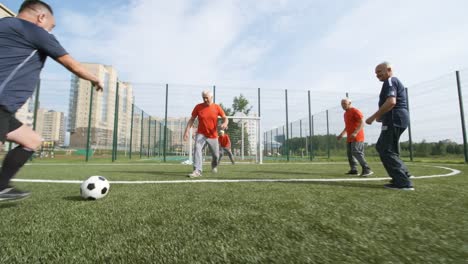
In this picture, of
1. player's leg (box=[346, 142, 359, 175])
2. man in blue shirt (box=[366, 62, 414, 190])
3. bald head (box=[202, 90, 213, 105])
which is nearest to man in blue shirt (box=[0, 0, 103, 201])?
bald head (box=[202, 90, 213, 105])

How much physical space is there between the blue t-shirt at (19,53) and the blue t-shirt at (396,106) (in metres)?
3.99

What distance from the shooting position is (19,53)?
2.17m

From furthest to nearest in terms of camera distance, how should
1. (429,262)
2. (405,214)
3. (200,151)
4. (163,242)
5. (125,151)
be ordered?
1. (125,151)
2. (200,151)
3. (405,214)
4. (163,242)
5. (429,262)

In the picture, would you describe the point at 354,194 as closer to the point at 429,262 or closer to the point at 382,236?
the point at 382,236

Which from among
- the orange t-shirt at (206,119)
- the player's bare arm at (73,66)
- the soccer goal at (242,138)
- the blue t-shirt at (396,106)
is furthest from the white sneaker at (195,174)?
the soccer goal at (242,138)

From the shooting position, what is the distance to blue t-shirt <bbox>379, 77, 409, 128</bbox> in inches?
137

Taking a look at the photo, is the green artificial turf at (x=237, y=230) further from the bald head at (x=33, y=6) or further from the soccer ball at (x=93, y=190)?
the bald head at (x=33, y=6)

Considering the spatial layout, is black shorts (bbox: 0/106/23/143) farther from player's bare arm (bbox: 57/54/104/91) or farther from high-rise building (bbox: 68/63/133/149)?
high-rise building (bbox: 68/63/133/149)

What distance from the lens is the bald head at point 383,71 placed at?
3574 mm

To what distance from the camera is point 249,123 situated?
60.1 feet

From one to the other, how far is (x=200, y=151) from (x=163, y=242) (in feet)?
13.3

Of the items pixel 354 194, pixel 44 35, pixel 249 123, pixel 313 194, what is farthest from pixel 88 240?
pixel 249 123

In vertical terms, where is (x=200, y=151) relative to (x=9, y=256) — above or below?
above

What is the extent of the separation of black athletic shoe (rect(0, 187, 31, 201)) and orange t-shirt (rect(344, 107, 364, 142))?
6.10 meters
